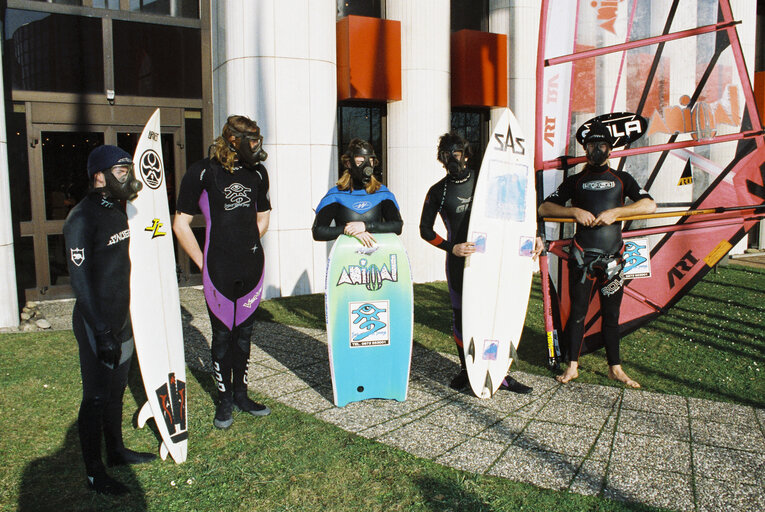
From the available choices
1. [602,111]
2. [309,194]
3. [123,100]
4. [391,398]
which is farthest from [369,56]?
[391,398]

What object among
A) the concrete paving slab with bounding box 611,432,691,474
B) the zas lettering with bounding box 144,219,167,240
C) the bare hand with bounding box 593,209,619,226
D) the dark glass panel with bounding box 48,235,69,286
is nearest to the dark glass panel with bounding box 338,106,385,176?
the dark glass panel with bounding box 48,235,69,286

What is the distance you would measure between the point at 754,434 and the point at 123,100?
26.7 feet

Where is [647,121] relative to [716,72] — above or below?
below

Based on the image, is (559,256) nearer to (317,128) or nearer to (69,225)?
(69,225)

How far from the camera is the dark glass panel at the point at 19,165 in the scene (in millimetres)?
7846

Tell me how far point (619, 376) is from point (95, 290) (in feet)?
12.1

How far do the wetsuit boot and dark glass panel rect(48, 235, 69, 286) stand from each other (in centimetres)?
531

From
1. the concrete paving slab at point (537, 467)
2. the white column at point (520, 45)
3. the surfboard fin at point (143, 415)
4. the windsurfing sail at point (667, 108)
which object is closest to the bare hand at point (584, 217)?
the windsurfing sail at point (667, 108)

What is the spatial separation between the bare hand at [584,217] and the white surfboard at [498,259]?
35cm

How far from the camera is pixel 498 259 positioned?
442cm

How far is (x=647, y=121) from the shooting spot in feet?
16.9

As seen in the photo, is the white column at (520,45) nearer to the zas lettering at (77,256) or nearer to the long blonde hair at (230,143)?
the long blonde hair at (230,143)

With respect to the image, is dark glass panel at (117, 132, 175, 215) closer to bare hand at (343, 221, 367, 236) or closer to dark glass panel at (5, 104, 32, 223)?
dark glass panel at (5, 104, 32, 223)

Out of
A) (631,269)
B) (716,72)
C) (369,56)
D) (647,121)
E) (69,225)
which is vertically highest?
(369,56)
